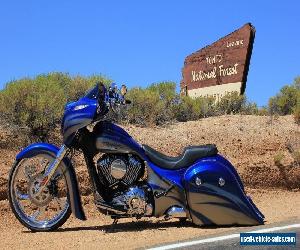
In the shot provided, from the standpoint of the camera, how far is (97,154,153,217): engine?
6573mm

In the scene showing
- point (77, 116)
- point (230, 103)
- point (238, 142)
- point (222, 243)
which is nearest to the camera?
point (222, 243)

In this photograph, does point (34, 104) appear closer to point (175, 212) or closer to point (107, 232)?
point (107, 232)

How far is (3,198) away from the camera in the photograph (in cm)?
848

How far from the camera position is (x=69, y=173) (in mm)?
6797

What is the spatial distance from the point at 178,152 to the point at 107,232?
4341mm

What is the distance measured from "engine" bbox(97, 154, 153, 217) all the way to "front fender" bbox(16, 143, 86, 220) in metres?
0.36

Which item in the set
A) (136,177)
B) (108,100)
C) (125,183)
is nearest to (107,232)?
(125,183)

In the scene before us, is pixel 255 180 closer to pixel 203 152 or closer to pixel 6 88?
pixel 203 152

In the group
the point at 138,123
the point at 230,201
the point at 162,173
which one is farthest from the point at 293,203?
the point at 138,123

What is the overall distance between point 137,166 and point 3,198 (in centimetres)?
289

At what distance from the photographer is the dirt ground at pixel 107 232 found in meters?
5.96

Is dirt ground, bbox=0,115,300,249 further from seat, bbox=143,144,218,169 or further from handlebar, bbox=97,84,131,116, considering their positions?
handlebar, bbox=97,84,131,116

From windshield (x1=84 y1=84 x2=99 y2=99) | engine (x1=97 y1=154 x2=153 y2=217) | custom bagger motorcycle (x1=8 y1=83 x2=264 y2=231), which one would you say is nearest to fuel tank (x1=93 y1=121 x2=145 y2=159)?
custom bagger motorcycle (x1=8 y1=83 x2=264 y2=231)

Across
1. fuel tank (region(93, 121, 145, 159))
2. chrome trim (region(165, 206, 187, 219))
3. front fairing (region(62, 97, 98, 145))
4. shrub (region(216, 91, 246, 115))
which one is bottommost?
chrome trim (region(165, 206, 187, 219))
